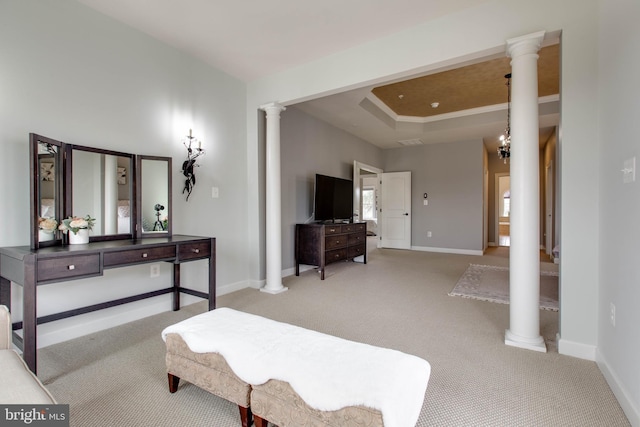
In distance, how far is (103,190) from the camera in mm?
2635

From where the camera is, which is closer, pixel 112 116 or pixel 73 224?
pixel 73 224

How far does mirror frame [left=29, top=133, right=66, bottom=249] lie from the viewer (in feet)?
6.81

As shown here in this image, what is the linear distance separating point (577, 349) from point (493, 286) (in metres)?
1.97

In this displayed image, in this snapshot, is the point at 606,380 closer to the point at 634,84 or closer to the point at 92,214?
the point at 634,84

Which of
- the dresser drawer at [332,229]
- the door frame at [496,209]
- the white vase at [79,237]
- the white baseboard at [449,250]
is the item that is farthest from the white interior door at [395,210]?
the white vase at [79,237]

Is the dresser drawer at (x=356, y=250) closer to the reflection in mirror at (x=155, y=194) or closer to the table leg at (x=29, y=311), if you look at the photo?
the reflection in mirror at (x=155, y=194)

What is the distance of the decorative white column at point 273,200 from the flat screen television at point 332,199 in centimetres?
111

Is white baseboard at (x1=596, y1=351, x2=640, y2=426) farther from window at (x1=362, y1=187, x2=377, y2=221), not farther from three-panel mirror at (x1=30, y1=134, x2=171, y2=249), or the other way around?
window at (x1=362, y1=187, x2=377, y2=221)

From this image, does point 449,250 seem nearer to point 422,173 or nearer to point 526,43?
point 422,173

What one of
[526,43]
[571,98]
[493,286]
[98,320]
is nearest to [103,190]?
[98,320]

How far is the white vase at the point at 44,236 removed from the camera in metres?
2.17

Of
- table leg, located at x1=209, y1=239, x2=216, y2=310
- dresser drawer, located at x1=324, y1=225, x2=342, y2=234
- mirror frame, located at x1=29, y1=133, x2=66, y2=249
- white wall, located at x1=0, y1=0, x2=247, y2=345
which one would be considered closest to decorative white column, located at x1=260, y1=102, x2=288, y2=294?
white wall, located at x1=0, y1=0, x2=247, y2=345

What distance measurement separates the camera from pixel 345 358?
52.1 inches

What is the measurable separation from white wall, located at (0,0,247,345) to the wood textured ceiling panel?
266 centimetres
